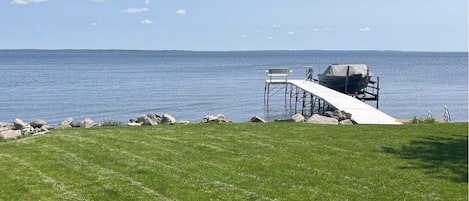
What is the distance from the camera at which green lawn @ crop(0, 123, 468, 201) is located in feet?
32.1

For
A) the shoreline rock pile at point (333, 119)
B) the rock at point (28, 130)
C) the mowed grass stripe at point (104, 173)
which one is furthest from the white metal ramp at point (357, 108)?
the rock at point (28, 130)

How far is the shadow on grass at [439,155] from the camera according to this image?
36.2ft

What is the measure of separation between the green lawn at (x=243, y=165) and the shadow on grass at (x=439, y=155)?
0.02 m

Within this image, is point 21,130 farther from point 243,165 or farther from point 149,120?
point 243,165

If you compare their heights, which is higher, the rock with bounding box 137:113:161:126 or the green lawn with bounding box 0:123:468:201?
the green lawn with bounding box 0:123:468:201

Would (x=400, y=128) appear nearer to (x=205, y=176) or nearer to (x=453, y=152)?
(x=453, y=152)

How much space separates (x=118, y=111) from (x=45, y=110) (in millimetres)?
5404

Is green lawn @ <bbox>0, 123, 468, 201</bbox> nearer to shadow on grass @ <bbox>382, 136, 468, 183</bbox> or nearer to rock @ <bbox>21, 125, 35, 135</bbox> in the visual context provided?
shadow on grass @ <bbox>382, 136, 468, 183</bbox>

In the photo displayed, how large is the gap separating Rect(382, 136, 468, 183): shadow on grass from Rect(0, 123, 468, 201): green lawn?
0.07 feet

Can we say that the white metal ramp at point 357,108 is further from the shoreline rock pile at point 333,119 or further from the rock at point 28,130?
the rock at point 28,130

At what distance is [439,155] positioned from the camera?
1263cm

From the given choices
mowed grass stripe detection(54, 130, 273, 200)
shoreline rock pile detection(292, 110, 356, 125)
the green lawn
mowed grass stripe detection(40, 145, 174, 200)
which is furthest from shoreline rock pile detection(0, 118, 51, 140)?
shoreline rock pile detection(292, 110, 356, 125)

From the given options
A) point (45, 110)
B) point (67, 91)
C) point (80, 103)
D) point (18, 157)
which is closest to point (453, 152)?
point (18, 157)

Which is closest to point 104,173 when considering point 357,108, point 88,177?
point 88,177
